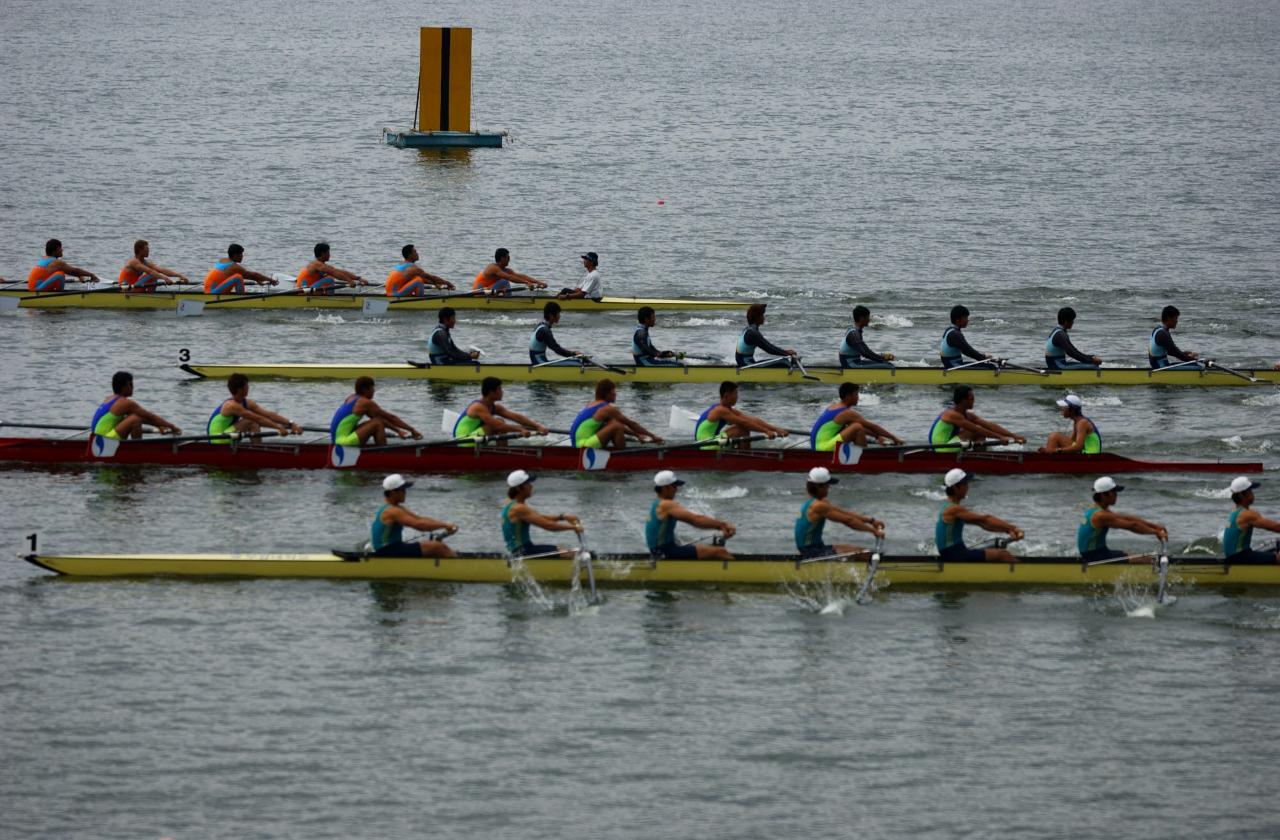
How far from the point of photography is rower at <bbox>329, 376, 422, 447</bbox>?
28.5 metres

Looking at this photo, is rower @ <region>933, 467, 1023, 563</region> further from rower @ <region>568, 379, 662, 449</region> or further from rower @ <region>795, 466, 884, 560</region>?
rower @ <region>568, 379, 662, 449</region>

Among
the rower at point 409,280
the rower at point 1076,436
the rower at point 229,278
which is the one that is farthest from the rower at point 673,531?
the rower at point 229,278

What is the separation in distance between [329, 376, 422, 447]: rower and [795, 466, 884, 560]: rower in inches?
307

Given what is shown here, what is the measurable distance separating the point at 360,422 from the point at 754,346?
8.98m

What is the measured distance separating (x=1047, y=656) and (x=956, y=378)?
13179 mm

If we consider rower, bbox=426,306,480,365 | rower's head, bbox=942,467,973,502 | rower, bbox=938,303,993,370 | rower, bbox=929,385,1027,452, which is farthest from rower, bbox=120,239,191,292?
rower's head, bbox=942,467,973,502

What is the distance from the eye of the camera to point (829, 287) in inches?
1881

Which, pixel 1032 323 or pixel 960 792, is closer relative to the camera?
pixel 960 792

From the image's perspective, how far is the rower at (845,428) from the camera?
94.1 feet

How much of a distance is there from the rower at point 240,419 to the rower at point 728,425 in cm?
647

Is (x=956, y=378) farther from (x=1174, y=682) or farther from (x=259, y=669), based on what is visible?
(x=259, y=669)

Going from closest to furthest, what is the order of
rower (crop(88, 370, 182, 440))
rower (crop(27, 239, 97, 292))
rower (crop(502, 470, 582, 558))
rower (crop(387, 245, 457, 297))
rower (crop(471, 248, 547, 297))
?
rower (crop(502, 470, 582, 558)) → rower (crop(88, 370, 182, 440)) → rower (crop(471, 248, 547, 297)) → rower (crop(387, 245, 457, 297)) → rower (crop(27, 239, 97, 292))

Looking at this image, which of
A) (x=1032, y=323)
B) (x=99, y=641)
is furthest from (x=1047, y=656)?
(x=1032, y=323)

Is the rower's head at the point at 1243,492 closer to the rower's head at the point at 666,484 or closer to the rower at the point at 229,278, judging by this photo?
the rower's head at the point at 666,484
